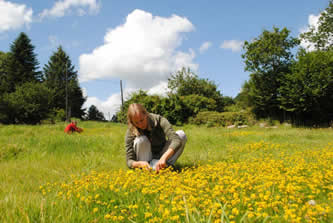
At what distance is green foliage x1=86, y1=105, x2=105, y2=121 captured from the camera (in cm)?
4609

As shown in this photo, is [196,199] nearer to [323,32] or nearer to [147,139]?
[147,139]

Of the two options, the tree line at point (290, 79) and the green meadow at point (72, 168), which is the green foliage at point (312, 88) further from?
the green meadow at point (72, 168)

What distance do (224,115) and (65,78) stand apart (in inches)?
1388

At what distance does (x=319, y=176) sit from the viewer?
2.74 meters

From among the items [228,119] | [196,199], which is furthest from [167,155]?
[228,119]

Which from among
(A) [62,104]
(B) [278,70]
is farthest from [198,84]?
(A) [62,104]

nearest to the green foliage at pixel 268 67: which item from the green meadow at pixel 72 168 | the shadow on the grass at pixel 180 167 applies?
the green meadow at pixel 72 168

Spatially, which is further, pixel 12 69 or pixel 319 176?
pixel 12 69

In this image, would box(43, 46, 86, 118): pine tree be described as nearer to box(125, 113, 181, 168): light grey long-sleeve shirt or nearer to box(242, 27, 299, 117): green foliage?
box(242, 27, 299, 117): green foliage

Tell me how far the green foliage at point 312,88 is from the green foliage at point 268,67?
181cm

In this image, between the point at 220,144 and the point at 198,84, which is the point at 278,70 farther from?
the point at 220,144

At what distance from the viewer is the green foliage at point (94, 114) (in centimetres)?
4609

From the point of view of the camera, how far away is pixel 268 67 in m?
21.5

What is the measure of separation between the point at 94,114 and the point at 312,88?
38.4 m
